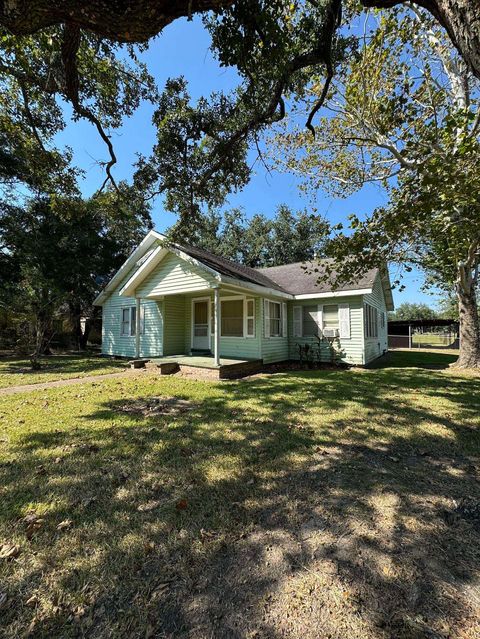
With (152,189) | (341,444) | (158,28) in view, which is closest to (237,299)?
(152,189)

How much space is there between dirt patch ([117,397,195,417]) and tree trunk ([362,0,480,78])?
18.7ft

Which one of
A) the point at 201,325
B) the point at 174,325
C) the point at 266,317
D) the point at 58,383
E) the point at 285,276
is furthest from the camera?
the point at 285,276

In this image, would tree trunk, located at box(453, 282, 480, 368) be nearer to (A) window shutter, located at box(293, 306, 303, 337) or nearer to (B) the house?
(B) the house

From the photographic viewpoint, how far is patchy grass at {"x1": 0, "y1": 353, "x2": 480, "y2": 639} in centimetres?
167

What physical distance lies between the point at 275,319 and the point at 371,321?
4.72 meters

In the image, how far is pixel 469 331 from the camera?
11969 millimetres

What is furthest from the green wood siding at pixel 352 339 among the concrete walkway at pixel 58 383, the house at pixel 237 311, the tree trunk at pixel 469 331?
the concrete walkway at pixel 58 383

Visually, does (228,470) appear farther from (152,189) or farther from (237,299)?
(237,299)

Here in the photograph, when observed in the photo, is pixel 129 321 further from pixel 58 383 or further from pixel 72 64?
pixel 72 64

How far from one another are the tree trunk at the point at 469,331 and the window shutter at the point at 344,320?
15.7 ft

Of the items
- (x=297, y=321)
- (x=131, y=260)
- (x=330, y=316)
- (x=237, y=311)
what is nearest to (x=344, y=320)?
(x=330, y=316)

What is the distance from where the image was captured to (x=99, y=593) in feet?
5.94

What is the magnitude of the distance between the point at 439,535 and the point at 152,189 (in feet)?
26.5

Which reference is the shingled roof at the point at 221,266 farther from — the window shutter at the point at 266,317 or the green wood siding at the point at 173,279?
the window shutter at the point at 266,317
